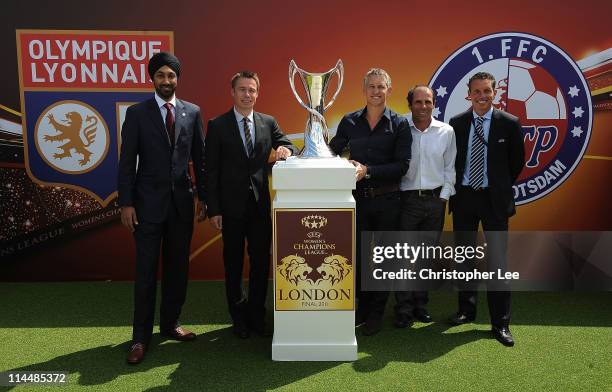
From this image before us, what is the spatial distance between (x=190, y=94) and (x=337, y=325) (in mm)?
2263

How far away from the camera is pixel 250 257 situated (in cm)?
304

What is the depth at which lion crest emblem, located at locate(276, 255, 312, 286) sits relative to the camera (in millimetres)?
2643

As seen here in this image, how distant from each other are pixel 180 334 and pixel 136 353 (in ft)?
1.10

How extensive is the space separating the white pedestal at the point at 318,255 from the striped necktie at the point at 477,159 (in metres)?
0.82

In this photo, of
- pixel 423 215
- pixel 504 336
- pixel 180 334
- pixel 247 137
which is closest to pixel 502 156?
pixel 423 215

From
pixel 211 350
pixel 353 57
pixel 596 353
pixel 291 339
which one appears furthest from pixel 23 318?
pixel 596 353

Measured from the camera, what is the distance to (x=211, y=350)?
288cm

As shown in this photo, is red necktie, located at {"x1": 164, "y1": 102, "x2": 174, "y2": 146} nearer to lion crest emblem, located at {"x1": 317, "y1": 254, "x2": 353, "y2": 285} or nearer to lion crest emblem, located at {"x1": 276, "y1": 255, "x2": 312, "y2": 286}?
lion crest emblem, located at {"x1": 276, "y1": 255, "x2": 312, "y2": 286}

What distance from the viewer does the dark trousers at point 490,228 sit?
297 centimetres

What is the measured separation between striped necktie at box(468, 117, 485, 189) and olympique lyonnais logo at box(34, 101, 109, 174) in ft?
8.92

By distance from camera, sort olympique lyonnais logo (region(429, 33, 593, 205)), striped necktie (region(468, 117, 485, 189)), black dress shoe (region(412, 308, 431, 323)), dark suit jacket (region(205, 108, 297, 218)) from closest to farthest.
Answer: dark suit jacket (region(205, 108, 297, 218)) → striped necktie (region(468, 117, 485, 189)) → black dress shoe (region(412, 308, 431, 323)) → olympique lyonnais logo (region(429, 33, 593, 205))

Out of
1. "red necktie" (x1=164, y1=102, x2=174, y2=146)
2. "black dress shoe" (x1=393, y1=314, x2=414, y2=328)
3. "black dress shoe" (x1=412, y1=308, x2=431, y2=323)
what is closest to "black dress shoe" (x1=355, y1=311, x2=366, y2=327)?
"black dress shoe" (x1=393, y1=314, x2=414, y2=328)

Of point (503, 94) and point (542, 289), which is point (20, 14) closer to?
point (503, 94)

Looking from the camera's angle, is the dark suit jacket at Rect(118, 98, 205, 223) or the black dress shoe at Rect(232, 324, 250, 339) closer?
the dark suit jacket at Rect(118, 98, 205, 223)
